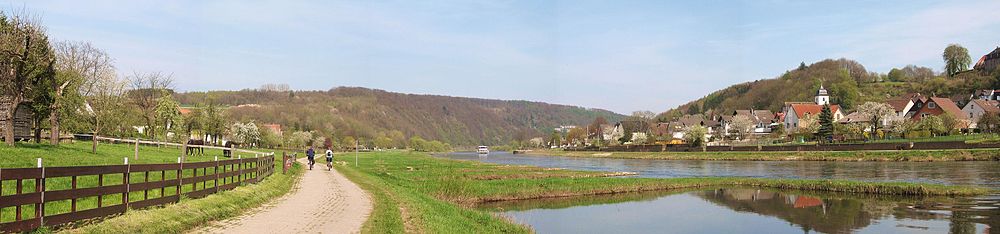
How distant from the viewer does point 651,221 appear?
26.2 m

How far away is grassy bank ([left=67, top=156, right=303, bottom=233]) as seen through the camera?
11.8 metres

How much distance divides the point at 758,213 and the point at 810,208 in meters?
2.67

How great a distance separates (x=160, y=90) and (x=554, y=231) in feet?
166

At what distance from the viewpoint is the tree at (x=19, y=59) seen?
3094cm

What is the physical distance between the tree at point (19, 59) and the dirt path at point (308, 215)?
17322 mm

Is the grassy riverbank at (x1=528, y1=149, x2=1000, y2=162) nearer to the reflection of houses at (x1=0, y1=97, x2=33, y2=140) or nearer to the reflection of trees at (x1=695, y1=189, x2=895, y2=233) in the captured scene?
the reflection of trees at (x1=695, y1=189, x2=895, y2=233)

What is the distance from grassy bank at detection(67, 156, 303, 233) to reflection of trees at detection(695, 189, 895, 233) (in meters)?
18.6

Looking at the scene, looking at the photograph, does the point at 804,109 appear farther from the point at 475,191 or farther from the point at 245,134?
the point at 475,191

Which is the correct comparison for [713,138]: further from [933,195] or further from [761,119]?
[933,195]

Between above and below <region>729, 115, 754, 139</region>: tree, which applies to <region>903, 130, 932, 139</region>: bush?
below

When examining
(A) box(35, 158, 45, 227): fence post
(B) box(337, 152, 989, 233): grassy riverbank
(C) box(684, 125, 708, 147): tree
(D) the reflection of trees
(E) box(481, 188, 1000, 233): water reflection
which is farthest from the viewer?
(C) box(684, 125, 708, 147): tree

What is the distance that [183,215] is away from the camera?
13734 mm

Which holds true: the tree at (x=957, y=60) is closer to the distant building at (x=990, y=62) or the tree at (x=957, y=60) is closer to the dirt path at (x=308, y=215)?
the distant building at (x=990, y=62)

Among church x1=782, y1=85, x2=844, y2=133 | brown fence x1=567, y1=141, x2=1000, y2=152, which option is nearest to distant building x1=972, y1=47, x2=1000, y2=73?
church x1=782, y1=85, x2=844, y2=133
